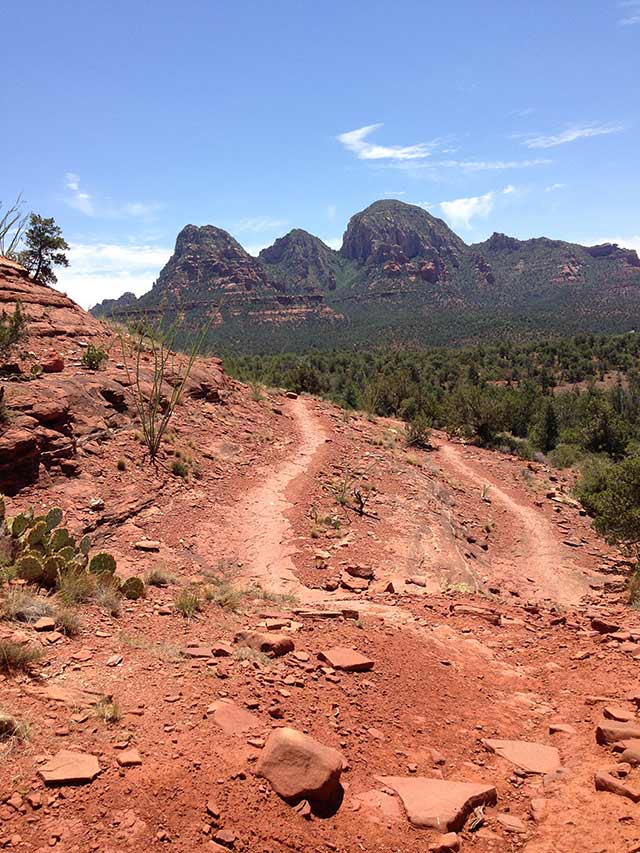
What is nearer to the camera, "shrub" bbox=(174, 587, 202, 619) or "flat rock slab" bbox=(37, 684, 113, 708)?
"flat rock slab" bbox=(37, 684, 113, 708)

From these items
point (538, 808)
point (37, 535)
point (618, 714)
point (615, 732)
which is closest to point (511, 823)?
point (538, 808)

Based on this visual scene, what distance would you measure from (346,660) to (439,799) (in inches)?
78.4

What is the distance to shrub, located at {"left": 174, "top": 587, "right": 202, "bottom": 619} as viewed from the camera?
21.4ft

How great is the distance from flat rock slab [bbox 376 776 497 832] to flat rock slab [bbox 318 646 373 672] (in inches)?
60.6

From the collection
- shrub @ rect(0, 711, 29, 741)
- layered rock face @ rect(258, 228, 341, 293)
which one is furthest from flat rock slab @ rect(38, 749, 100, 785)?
layered rock face @ rect(258, 228, 341, 293)

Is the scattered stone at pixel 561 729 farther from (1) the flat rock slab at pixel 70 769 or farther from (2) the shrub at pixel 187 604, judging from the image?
(2) the shrub at pixel 187 604

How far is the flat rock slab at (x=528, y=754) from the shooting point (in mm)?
4068

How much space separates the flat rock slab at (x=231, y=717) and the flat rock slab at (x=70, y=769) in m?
A: 0.96

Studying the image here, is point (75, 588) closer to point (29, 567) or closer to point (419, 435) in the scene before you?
point (29, 567)

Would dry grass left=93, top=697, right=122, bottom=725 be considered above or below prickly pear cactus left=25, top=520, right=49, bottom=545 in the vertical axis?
below

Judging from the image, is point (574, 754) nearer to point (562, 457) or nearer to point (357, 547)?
point (357, 547)

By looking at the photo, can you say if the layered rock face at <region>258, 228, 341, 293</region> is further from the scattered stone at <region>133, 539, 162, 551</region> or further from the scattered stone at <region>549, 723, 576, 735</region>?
the scattered stone at <region>549, 723, 576, 735</region>

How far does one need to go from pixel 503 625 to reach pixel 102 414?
10.7m

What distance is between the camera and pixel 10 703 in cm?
380
